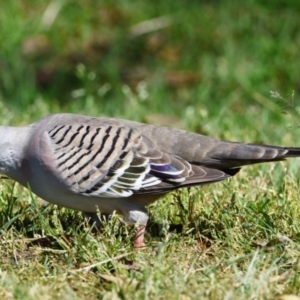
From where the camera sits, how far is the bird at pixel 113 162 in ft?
14.7

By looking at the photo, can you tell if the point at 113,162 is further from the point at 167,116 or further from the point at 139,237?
the point at 167,116

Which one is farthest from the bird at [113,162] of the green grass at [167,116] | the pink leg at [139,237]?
the green grass at [167,116]

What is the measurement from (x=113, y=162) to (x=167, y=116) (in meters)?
2.83

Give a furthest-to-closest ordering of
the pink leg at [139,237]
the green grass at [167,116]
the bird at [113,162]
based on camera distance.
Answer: the bird at [113,162]
the pink leg at [139,237]
the green grass at [167,116]

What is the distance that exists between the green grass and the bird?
0.15m

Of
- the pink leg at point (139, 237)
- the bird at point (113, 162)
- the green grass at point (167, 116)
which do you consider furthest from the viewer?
the bird at point (113, 162)

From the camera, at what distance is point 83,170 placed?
4.52m

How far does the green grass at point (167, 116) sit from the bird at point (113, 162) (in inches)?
5.9

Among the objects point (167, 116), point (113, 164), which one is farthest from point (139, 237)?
point (167, 116)

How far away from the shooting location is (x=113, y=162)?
458 centimetres

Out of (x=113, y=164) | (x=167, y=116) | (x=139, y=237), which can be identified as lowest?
(x=167, y=116)

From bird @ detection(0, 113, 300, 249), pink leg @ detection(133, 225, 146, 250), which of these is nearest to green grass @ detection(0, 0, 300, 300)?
pink leg @ detection(133, 225, 146, 250)

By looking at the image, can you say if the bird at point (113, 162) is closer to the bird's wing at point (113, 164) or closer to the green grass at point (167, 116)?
Answer: the bird's wing at point (113, 164)

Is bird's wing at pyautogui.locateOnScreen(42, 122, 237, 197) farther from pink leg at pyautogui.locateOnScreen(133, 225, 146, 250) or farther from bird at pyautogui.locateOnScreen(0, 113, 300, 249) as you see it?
pink leg at pyautogui.locateOnScreen(133, 225, 146, 250)
